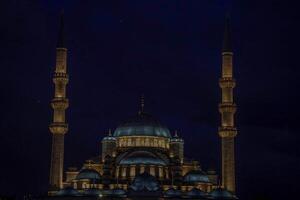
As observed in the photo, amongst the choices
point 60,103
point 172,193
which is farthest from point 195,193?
point 60,103

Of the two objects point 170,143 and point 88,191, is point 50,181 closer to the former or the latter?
point 88,191

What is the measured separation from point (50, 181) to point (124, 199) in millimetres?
6848

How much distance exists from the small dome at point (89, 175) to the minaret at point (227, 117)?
1091cm

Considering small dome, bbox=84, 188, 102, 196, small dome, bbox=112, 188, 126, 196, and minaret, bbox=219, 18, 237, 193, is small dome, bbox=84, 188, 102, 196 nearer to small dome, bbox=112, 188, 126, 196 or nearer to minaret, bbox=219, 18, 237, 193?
small dome, bbox=112, 188, 126, 196

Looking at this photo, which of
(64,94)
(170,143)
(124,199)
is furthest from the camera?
(170,143)

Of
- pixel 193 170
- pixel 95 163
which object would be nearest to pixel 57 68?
pixel 95 163

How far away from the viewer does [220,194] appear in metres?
61.1

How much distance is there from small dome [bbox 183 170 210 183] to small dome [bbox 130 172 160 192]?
431 centimetres

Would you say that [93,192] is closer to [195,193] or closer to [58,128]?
[58,128]

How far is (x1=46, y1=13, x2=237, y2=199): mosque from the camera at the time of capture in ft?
203

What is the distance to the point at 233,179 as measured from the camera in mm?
63625

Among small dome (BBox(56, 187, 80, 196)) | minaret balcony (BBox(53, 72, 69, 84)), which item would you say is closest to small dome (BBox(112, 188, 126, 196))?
small dome (BBox(56, 187, 80, 196))

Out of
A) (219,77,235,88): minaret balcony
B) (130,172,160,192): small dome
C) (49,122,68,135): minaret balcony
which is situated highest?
(219,77,235,88): minaret balcony

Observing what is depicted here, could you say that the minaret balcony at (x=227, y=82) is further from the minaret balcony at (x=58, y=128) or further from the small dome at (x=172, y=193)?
the minaret balcony at (x=58, y=128)
